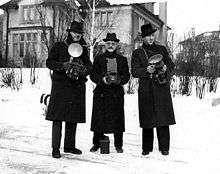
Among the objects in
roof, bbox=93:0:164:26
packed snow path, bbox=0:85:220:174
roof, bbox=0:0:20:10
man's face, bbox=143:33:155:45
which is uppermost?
roof, bbox=0:0:20:10

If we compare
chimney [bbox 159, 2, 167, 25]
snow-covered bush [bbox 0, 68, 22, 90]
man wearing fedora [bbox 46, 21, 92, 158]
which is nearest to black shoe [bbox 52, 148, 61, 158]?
man wearing fedora [bbox 46, 21, 92, 158]

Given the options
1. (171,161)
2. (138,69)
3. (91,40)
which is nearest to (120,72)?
(138,69)

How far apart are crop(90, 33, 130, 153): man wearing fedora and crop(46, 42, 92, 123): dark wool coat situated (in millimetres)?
Answer: 312

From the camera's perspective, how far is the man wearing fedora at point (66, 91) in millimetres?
5977

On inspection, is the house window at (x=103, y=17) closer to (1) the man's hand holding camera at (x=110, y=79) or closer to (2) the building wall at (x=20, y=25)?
(2) the building wall at (x=20, y=25)

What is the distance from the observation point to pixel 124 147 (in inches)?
271

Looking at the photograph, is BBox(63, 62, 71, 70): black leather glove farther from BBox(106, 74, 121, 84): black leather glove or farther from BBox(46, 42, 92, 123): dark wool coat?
BBox(106, 74, 121, 84): black leather glove

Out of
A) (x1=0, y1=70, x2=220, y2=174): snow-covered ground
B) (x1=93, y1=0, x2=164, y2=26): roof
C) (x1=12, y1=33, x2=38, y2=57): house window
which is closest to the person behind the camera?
(x1=0, y1=70, x2=220, y2=174): snow-covered ground

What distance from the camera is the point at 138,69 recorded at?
20.6 feet

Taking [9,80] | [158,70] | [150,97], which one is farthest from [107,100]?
[9,80]

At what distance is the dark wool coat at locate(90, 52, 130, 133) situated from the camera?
6.32 meters

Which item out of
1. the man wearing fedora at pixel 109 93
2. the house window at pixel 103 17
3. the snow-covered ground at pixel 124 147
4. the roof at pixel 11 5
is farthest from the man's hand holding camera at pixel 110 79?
the roof at pixel 11 5

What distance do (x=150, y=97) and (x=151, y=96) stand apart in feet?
0.07

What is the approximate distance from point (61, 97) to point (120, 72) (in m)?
1.01
